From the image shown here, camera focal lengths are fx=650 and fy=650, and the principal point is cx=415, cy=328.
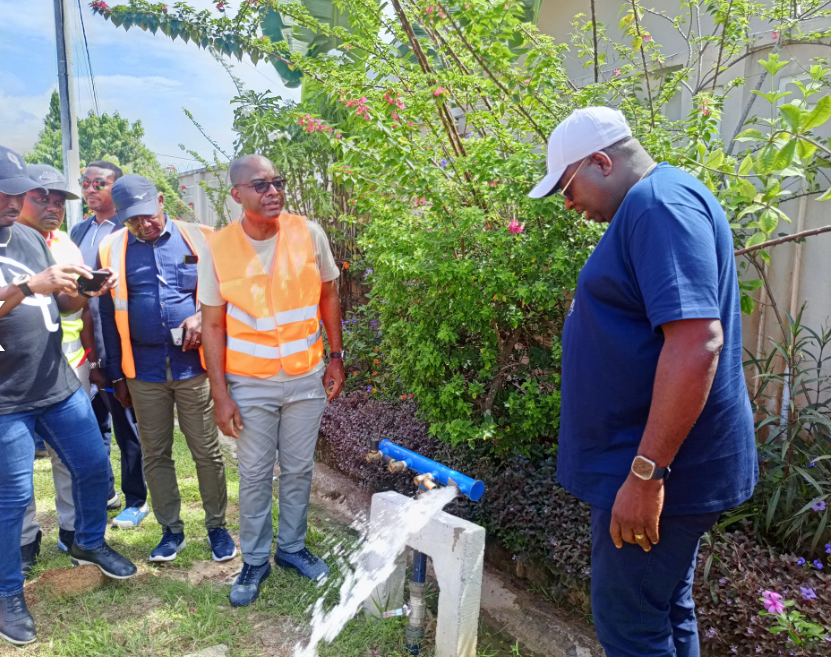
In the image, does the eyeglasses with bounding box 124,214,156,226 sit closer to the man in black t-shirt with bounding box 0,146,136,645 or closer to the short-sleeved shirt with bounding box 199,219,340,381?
the man in black t-shirt with bounding box 0,146,136,645

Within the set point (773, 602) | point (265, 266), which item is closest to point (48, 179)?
point (265, 266)

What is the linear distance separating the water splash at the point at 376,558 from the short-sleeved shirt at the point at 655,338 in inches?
39.1

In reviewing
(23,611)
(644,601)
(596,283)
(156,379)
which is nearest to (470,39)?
(596,283)

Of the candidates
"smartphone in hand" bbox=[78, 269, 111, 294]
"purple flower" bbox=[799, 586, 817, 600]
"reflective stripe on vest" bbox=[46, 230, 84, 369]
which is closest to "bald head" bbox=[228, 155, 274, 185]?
"smartphone in hand" bbox=[78, 269, 111, 294]

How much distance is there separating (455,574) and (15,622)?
2.09 meters

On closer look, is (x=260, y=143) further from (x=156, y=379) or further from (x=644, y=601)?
(x=644, y=601)

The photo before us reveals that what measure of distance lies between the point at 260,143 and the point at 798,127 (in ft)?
20.3

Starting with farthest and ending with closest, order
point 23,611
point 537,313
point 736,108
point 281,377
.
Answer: point 736,108, point 537,313, point 281,377, point 23,611

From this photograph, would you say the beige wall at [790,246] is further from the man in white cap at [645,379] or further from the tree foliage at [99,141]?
the tree foliage at [99,141]

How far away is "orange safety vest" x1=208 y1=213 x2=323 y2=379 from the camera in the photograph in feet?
10.9

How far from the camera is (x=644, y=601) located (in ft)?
6.20

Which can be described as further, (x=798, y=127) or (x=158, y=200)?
(x=158, y=200)

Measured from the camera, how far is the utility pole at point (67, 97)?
9.60 metres

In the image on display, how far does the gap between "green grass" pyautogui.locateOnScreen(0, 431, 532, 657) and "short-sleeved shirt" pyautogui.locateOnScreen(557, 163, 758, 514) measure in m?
1.55
